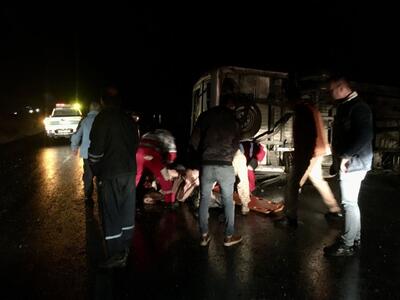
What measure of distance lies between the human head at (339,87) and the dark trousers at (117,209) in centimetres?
258

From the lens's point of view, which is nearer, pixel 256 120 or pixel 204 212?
pixel 204 212

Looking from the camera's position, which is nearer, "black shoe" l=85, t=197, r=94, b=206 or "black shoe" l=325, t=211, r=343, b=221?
"black shoe" l=325, t=211, r=343, b=221

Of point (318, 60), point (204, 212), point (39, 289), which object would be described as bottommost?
point (39, 289)

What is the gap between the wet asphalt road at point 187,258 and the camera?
160 inches

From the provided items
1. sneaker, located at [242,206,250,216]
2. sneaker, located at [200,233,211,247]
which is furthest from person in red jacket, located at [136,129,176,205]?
sneaker, located at [200,233,211,247]

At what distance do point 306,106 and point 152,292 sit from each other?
3362 millimetres

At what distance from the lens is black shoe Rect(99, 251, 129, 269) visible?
14.9 feet

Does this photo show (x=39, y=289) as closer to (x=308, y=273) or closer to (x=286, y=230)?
(x=308, y=273)

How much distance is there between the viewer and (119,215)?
15.2 ft

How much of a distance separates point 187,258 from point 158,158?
2.47m

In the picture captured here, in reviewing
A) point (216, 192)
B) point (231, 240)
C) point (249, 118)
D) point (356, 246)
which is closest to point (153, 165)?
point (216, 192)

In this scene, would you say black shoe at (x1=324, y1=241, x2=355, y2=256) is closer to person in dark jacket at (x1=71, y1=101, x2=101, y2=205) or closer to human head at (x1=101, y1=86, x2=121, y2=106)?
human head at (x1=101, y1=86, x2=121, y2=106)

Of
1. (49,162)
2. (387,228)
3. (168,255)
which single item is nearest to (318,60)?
(49,162)

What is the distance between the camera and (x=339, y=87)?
4918 millimetres
